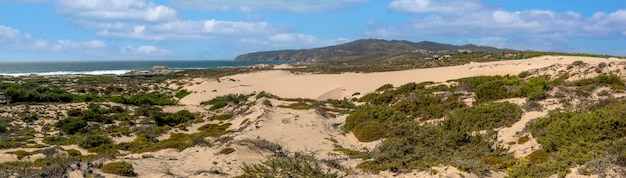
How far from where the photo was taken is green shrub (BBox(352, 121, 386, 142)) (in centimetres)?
1728

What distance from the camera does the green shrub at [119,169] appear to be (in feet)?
38.5

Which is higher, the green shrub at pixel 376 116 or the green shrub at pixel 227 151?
the green shrub at pixel 376 116

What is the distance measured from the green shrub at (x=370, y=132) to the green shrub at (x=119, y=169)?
9159mm

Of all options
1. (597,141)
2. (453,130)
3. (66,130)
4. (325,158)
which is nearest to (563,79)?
(453,130)

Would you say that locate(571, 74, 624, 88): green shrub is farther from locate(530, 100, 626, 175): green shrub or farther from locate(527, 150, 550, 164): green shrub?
locate(527, 150, 550, 164): green shrub

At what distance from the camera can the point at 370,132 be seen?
57.9 ft

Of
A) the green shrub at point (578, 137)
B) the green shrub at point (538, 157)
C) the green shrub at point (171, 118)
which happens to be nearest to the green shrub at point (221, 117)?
the green shrub at point (171, 118)

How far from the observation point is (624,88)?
1900cm

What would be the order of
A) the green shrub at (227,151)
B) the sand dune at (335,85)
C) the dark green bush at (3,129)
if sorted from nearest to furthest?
the green shrub at (227,151) < the dark green bush at (3,129) < the sand dune at (335,85)

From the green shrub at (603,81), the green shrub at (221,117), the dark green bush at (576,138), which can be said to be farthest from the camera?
the green shrub at (221,117)

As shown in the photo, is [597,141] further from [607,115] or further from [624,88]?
[624,88]

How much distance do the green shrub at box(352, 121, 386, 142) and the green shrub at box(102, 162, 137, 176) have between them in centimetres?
916

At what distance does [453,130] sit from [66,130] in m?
21.3

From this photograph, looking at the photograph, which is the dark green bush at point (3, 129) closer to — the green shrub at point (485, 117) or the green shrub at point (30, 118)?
the green shrub at point (30, 118)
